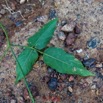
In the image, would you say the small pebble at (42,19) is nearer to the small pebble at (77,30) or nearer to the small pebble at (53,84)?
the small pebble at (77,30)

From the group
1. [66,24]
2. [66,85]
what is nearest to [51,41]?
[66,24]

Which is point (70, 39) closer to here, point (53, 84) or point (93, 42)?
point (93, 42)

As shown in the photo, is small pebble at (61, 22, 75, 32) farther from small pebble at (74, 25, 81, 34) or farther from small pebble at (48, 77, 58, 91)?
small pebble at (48, 77, 58, 91)

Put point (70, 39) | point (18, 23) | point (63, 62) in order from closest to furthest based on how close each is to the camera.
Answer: point (63, 62) < point (70, 39) < point (18, 23)

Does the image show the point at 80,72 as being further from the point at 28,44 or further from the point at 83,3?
the point at 83,3

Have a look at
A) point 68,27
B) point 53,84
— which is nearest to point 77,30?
point 68,27
